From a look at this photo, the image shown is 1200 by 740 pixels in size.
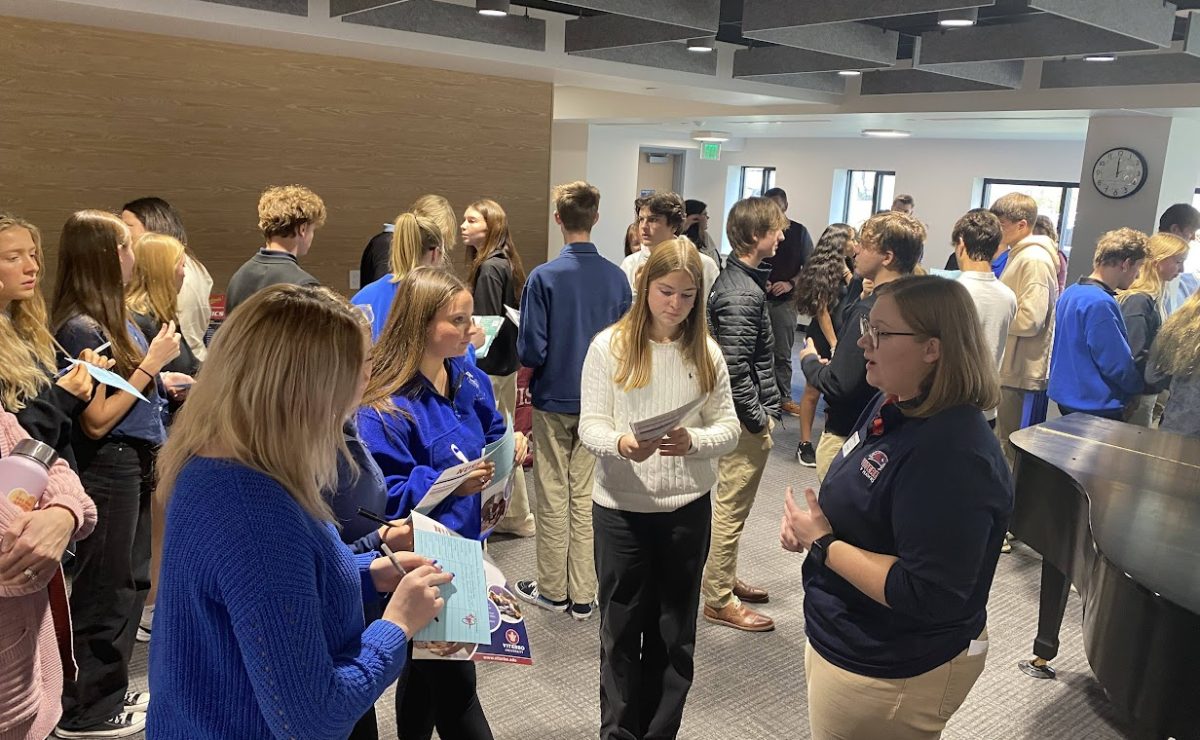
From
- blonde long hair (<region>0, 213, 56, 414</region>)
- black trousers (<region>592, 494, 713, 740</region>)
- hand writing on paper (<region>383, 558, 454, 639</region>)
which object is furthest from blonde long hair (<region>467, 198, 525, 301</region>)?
hand writing on paper (<region>383, 558, 454, 639</region>)

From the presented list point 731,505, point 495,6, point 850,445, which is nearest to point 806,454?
point 731,505

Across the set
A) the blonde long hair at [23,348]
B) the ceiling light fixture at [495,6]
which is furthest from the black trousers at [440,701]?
the ceiling light fixture at [495,6]

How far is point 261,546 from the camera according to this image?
1139 millimetres

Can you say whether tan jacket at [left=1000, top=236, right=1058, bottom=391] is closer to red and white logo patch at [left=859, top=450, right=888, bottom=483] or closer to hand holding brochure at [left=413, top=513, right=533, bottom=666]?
red and white logo patch at [left=859, top=450, right=888, bottom=483]

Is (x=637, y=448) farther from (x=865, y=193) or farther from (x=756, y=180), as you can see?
(x=756, y=180)

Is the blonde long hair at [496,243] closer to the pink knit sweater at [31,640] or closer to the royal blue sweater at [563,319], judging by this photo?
the royal blue sweater at [563,319]

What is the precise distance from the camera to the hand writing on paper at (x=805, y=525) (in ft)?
5.86

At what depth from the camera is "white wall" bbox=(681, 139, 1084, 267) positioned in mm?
10859

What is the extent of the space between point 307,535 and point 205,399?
0.24m

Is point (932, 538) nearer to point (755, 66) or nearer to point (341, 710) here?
point (341, 710)

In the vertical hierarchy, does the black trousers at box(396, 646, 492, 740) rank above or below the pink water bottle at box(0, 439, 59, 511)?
below

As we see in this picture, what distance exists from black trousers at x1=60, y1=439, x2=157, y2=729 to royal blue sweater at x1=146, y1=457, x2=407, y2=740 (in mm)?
1571

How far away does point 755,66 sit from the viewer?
6.36m

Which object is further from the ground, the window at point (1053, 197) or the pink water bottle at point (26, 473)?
the window at point (1053, 197)
